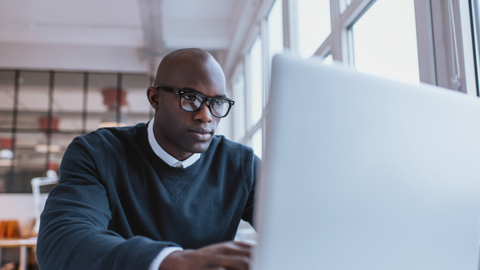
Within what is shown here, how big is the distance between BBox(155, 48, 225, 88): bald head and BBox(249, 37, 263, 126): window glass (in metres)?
2.90

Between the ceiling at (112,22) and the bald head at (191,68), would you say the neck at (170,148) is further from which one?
the ceiling at (112,22)

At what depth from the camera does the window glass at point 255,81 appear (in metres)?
4.14

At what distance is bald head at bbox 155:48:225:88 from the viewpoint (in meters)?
1.06

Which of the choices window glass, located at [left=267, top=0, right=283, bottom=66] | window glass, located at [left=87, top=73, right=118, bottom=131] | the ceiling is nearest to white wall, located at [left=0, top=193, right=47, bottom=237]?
window glass, located at [left=87, top=73, right=118, bottom=131]

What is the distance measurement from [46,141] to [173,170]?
621 centimetres

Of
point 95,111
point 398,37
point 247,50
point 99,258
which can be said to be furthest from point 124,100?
point 99,258

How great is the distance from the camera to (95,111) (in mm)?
6719

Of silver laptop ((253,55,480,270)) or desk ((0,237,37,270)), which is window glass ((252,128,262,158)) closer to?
desk ((0,237,37,270))

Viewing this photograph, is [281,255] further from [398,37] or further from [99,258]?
[398,37]

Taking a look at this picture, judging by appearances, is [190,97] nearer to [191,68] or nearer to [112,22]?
[191,68]

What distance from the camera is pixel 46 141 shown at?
259 inches

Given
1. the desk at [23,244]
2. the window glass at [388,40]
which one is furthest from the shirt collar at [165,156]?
the desk at [23,244]

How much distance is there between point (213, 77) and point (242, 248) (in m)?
0.69

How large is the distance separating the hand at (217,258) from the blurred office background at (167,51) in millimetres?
181
